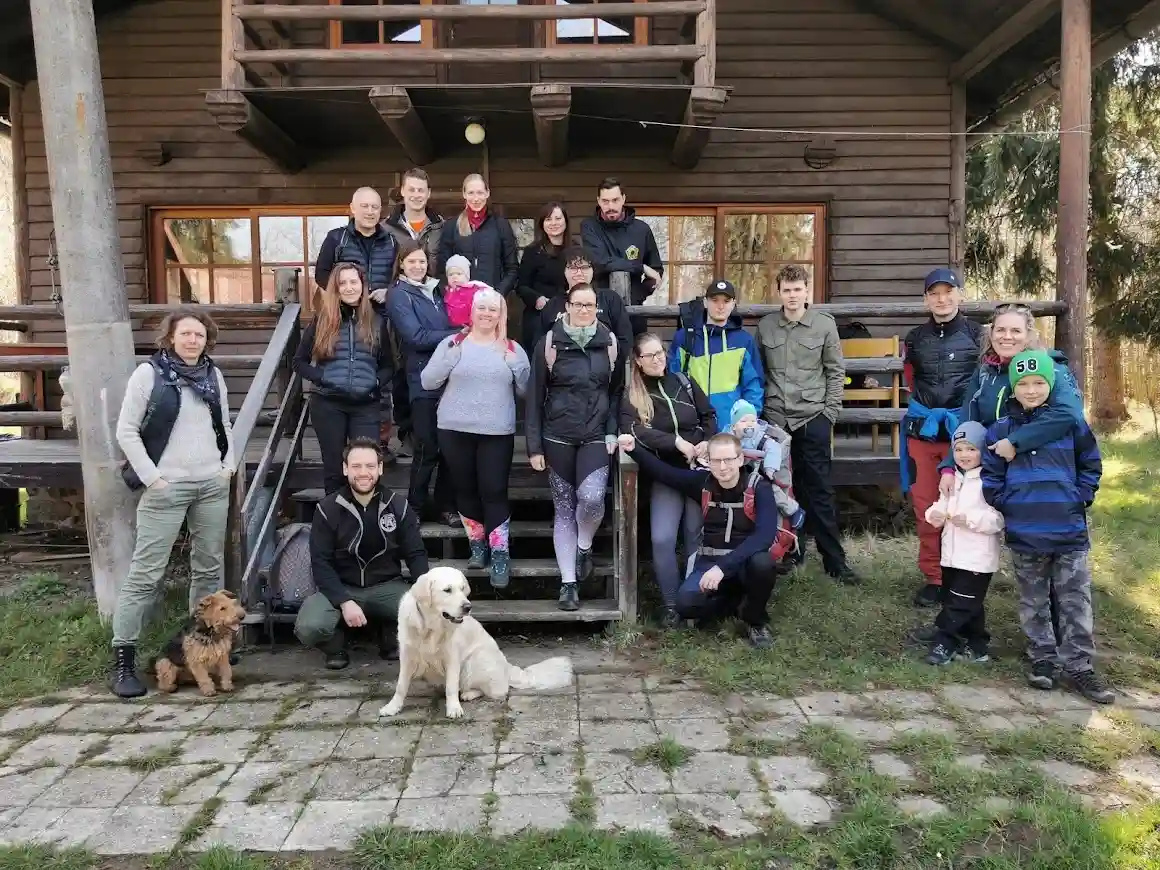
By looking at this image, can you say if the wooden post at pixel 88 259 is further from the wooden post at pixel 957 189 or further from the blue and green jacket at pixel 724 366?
the wooden post at pixel 957 189

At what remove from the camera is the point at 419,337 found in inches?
190

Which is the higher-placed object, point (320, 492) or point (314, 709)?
point (320, 492)

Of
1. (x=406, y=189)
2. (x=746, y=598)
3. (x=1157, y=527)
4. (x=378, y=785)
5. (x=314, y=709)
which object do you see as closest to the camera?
(x=378, y=785)

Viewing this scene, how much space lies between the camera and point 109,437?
473 centimetres

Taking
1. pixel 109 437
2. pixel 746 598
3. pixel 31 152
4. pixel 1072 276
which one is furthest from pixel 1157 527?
pixel 31 152

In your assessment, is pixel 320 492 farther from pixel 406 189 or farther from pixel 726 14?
pixel 726 14

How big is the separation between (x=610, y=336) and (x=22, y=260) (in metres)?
6.86

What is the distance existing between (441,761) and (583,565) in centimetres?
173

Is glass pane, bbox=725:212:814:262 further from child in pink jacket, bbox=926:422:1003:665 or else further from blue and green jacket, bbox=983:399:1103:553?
blue and green jacket, bbox=983:399:1103:553

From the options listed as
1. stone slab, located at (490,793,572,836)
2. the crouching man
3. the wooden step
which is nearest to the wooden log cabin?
the crouching man

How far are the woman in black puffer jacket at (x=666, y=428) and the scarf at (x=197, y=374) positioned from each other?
2155mm

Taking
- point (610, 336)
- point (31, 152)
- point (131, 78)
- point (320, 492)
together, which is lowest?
point (320, 492)

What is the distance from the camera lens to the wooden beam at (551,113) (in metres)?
6.48

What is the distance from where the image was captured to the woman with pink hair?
452 cm
